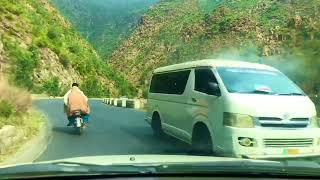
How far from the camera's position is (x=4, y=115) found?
690 inches

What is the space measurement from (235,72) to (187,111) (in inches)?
48.3

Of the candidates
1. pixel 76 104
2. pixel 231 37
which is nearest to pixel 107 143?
pixel 76 104

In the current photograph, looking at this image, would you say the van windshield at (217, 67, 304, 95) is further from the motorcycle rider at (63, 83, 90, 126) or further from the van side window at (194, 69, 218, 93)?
the motorcycle rider at (63, 83, 90, 126)

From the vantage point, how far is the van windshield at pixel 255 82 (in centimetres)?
1170

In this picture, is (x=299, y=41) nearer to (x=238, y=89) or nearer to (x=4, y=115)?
(x=4, y=115)

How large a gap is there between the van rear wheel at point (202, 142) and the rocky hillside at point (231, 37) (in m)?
27.5

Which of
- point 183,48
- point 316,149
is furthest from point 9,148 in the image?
point 183,48

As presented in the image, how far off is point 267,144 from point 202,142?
59.9 inches

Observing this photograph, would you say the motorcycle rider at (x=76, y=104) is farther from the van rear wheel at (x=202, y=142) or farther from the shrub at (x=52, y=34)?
the shrub at (x=52, y=34)

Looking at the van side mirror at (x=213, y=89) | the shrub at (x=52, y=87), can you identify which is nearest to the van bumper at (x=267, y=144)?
the van side mirror at (x=213, y=89)

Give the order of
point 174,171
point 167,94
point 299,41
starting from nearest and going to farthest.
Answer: point 174,171 < point 167,94 < point 299,41

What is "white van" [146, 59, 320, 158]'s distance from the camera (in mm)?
10789

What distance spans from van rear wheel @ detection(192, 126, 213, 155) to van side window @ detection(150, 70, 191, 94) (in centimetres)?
144

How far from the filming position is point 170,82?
14859 mm
